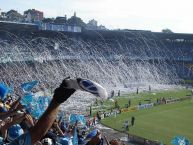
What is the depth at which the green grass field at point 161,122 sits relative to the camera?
29.3 m

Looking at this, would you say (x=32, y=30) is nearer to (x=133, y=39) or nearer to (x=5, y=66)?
(x=5, y=66)

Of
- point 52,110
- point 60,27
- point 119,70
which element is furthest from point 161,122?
point 60,27

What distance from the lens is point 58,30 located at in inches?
2938

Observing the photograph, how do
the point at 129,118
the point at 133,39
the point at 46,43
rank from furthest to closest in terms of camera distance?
the point at 133,39, the point at 46,43, the point at 129,118

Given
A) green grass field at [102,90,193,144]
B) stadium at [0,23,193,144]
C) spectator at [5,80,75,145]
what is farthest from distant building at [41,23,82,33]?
spectator at [5,80,75,145]

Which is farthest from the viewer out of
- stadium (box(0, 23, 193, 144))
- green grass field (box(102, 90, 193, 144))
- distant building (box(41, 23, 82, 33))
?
distant building (box(41, 23, 82, 33))

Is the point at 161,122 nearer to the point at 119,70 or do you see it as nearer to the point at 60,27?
the point at 119,70

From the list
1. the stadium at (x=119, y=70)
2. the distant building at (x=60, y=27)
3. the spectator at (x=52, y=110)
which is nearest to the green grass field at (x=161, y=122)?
the stadium at (x=119, y=70)

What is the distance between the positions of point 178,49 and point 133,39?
13468 millimetres

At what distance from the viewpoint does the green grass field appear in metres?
29.3

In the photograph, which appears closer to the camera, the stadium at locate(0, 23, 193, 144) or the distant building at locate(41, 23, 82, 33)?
the stadium at locate(0, 23, 193, 144)

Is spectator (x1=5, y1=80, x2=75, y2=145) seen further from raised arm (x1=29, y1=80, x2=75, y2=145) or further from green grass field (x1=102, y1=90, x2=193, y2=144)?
green grass field (x1=102, y1=90, x2=193, y2=144)

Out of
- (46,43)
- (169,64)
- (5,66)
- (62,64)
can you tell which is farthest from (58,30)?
(169,64)

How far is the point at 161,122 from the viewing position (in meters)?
34.1
